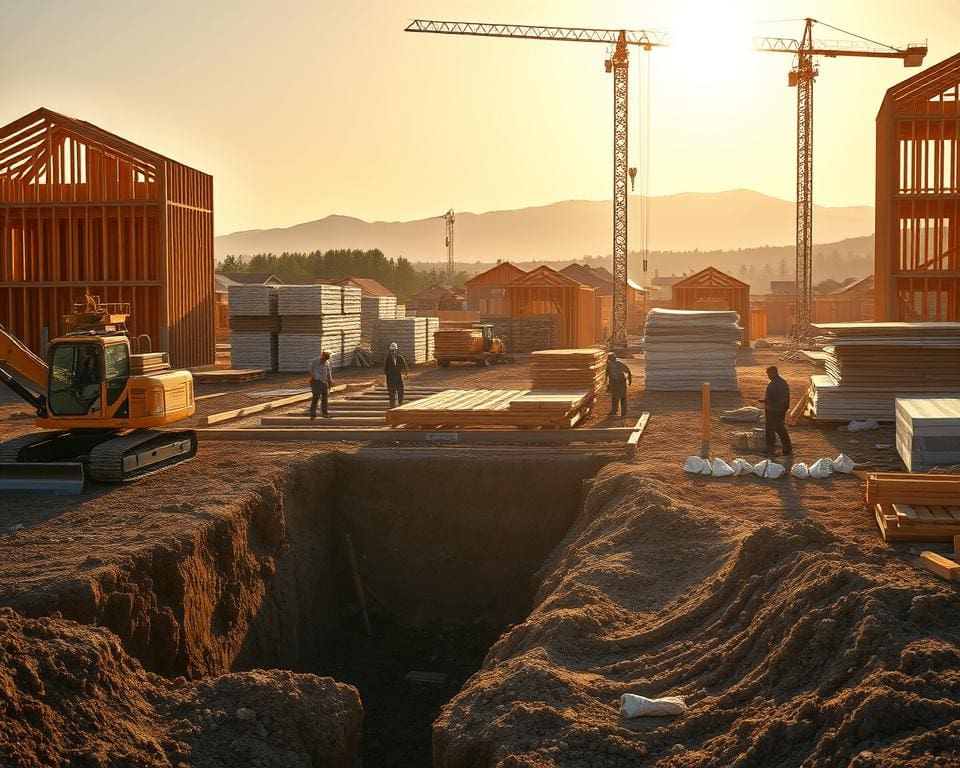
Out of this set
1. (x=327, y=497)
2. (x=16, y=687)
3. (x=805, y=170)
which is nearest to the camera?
(x=16, y=687)

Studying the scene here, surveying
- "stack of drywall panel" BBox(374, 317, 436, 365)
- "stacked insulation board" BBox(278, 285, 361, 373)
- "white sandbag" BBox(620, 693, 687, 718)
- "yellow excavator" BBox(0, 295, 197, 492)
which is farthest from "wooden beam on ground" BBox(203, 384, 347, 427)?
"white sandbag" BBox(620, 693, 687, 718)

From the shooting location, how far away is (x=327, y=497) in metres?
15.1

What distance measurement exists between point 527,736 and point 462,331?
93.1 ft

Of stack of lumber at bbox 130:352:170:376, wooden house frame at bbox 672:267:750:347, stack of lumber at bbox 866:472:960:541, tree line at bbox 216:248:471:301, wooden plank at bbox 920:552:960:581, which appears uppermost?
tree line at bbox 216:248:471:301

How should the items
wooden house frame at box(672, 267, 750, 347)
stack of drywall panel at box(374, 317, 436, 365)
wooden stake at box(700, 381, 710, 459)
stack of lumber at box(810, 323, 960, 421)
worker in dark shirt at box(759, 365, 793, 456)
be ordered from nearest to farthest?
worker in dark shirt at box(759, 365, 793, 456) < wooden stake at box(700, 381, 710, 459) < stack of lumber at box(810, 323, 960, 421) < stack of drywall panel at box(374, 317, 436, 365) < wooden house frame at box(672, 267, 750, 347)

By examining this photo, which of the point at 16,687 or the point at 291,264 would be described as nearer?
the point at 16,687

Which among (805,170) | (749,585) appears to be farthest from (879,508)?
(805,170)

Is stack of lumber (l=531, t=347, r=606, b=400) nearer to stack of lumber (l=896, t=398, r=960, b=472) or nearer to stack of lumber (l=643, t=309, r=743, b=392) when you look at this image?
Answer: stack of lumber (l=643, t=309, r=743, b=392)

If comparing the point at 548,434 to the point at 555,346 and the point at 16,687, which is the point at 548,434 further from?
the point at 555,346

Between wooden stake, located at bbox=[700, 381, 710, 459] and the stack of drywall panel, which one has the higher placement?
the stack of drywall panel

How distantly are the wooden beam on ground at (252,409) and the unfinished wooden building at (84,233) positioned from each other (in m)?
8.73

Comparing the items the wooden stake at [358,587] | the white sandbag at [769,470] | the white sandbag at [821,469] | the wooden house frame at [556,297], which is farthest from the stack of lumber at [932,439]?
the wooden house frame at [556,297]

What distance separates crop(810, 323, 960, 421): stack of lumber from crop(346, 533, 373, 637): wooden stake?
9082 mm

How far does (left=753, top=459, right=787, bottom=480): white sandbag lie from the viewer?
14.1m
